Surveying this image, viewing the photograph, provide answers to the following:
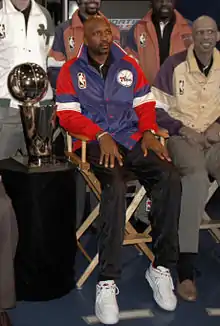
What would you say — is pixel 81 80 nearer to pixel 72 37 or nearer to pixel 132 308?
pixel 72 37

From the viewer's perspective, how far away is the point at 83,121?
293cm

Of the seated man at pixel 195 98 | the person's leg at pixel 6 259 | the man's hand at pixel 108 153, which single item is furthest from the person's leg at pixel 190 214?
the person's leg at pixel 6 259

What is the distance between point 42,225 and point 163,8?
1.83m

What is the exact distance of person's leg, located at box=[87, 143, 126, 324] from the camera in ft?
8.80

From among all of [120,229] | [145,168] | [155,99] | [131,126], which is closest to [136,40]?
[155,99]

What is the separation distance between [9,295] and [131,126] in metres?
1.10

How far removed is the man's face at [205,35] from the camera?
10.6 feet

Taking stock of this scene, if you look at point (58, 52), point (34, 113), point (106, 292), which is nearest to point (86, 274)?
point (106, 292)

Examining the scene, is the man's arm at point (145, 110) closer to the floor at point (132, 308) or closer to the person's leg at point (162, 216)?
the person's leg at point (162, 216)

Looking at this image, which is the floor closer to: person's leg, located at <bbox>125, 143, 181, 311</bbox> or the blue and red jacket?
person's leg, located at <bbox>125, 143, 181, 311</bbox>

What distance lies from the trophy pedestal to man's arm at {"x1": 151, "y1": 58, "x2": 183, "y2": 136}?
66 cm

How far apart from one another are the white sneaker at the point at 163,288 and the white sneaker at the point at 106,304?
226 millimetres

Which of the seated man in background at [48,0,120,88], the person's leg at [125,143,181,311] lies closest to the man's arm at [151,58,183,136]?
the person's leg at [125,143,181,311]

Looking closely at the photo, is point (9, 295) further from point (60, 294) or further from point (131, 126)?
point (131, 126)
